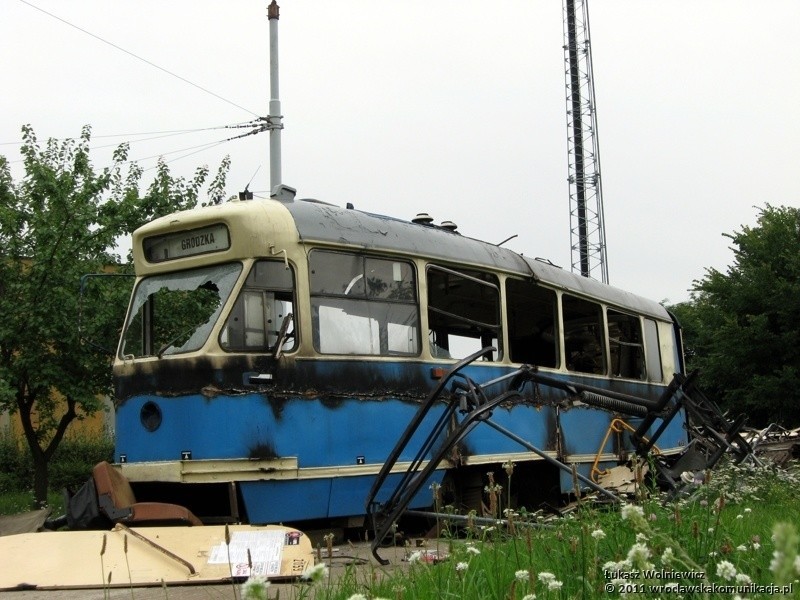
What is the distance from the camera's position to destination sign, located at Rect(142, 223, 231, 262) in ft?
29.4

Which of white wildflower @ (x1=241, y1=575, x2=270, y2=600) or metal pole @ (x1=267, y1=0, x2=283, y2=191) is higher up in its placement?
metal pole @ (x1=267, y1=0, x2=283, y2=191)

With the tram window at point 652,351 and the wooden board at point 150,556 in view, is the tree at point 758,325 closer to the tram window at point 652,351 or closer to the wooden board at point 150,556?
the tram window at point 652,351

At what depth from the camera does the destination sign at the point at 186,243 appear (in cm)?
895

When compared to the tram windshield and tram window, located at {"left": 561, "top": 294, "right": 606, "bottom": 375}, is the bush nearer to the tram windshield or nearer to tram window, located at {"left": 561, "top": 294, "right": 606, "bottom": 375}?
tram window, located at {"left": 561, "top": 294, "right": 606, "bottom": 375}

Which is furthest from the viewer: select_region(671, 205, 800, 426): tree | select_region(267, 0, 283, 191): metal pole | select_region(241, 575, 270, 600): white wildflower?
select_region(671, 205, 800, 426): tree

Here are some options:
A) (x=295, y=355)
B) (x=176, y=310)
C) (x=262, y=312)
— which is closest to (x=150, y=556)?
(x=295, y=355)

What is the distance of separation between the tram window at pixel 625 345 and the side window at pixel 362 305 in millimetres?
4528

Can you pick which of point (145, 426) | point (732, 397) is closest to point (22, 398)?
point (145, 426)

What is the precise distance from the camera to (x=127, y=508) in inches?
316

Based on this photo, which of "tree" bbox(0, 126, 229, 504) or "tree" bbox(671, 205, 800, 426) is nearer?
"tree" bbox(0, 126, 229, 504)

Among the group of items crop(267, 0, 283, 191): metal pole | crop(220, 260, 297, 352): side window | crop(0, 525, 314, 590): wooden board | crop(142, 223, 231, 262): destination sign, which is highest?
crop(267, 0, 283, 191): metal pole

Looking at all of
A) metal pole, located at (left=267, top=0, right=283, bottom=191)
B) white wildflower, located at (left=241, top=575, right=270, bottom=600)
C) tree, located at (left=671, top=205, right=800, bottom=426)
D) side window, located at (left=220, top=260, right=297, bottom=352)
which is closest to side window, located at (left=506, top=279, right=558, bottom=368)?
side window, located at (left=220, top=260, right=297, bottom=352)

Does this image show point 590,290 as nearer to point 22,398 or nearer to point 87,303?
point 87,303

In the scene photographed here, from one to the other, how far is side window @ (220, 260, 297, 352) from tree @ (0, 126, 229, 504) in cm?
837
